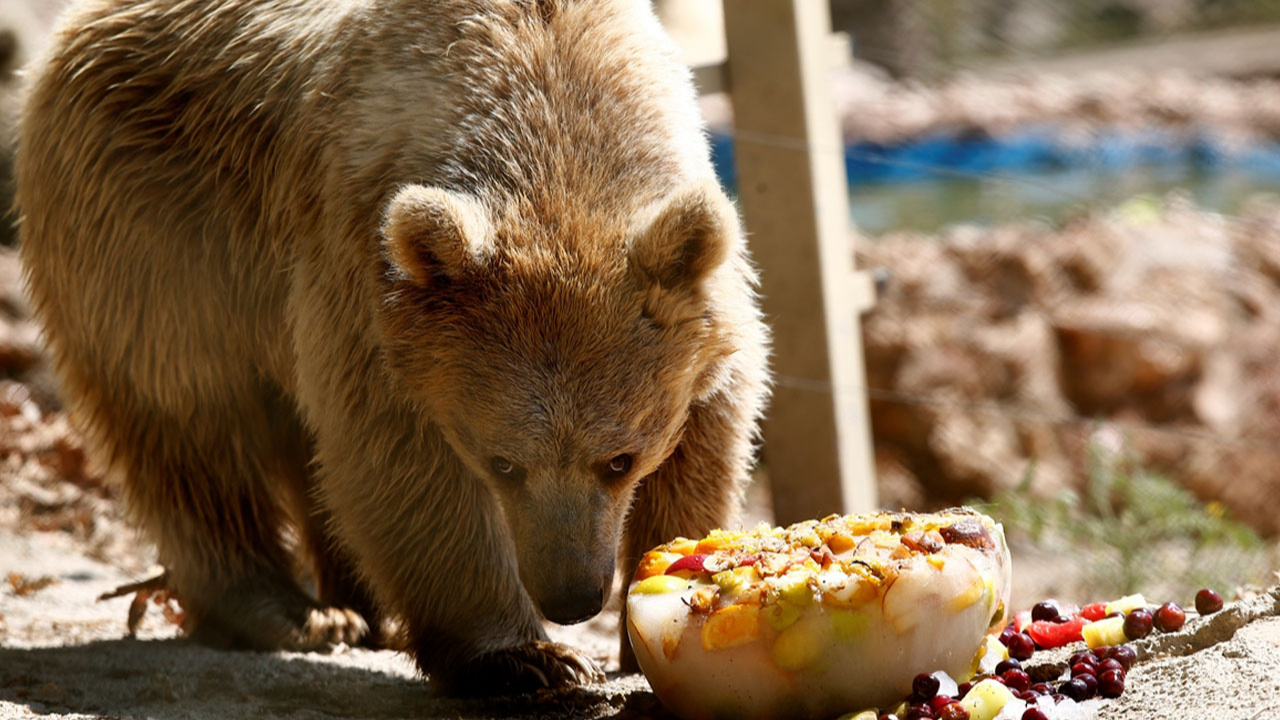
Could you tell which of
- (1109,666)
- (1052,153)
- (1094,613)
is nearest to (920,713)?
(1109,666)

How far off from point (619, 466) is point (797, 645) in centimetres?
64

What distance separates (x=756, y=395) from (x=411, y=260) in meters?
1.00

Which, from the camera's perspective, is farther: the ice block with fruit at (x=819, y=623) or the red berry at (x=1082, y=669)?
the red berry at (x=1082, y=669)

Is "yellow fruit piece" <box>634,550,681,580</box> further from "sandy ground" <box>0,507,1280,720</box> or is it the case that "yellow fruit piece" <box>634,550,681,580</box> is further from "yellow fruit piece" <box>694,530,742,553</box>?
"sandy ground" <box>0,507,1280,720</box>

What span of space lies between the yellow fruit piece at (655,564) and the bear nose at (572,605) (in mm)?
103

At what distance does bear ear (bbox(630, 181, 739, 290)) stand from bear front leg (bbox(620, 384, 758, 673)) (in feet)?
1.70

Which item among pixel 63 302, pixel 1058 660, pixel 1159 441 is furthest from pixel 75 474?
pixel 1159 441

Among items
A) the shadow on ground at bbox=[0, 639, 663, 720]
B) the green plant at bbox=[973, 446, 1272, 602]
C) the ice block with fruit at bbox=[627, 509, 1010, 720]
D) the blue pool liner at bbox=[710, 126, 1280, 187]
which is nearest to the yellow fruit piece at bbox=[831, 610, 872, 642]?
the ice block with fruit at bbox=[627, 509, 1010, 720]

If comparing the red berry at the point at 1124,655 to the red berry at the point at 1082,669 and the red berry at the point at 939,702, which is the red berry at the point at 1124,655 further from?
the red berry at the point at 939,702

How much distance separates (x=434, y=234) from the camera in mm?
2857

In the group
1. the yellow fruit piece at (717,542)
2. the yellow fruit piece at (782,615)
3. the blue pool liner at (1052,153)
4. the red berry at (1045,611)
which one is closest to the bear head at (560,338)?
the yellow fruit piece at (717,542)

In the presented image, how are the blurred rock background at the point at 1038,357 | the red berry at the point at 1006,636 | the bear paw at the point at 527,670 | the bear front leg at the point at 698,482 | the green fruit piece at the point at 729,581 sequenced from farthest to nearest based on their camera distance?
the blurred rock background at the point at 1038,357 < the bear front leg at the point at 698,482 < the bear paw at the point at 527,670 < the red berry at the point at 1006,636 < the green fruit piece at the point at 729,581

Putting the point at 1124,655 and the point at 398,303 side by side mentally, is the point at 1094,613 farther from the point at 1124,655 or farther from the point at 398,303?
the point at 398,303

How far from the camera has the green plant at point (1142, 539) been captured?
5.55 meters
